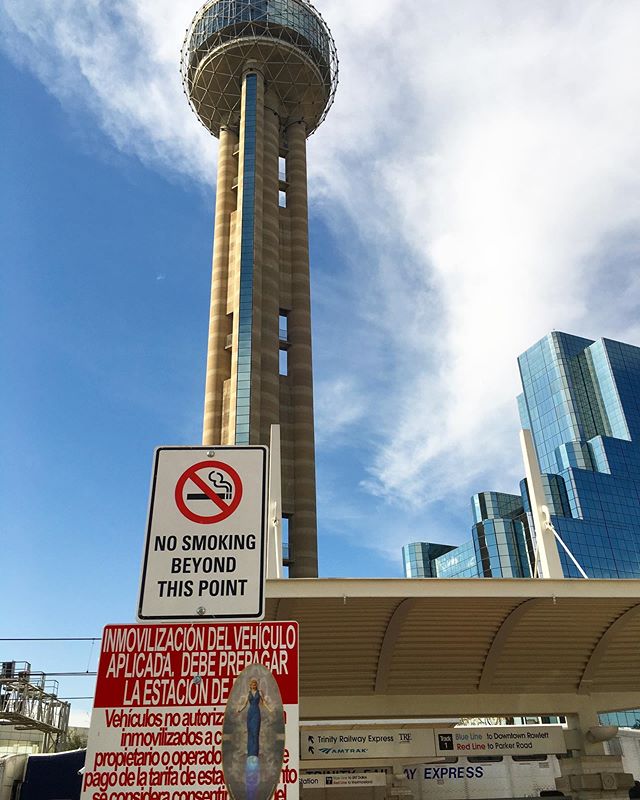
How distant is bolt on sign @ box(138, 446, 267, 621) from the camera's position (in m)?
3.43

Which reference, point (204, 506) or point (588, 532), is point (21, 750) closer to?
point (204, 506)

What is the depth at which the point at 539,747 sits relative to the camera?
17.9 m

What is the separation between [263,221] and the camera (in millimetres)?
69562

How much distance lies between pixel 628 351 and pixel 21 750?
14821 cm

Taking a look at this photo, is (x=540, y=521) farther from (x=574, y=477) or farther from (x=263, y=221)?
(x=574, y=477)

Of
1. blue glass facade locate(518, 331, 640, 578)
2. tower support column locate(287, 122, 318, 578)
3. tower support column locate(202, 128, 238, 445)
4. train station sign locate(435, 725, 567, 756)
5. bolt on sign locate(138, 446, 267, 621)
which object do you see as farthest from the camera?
blue glass facade locate(518, 331, 640, 578)

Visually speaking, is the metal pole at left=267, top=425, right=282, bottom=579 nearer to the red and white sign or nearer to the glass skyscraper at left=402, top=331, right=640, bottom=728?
the red and white sign

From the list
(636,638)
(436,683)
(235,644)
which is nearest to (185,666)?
(235,644)

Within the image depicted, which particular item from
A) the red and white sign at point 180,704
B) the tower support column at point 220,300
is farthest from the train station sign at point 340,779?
the tower support column at point 220,300

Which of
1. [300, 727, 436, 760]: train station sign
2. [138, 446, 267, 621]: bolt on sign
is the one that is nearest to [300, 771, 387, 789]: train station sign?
[300, 727, 436, 760]: train station sign

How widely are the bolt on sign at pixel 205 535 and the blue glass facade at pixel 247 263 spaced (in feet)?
178

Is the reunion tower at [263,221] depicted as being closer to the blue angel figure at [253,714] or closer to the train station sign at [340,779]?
the train station sign at [340,779]

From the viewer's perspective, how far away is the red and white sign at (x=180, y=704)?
310 centimetres

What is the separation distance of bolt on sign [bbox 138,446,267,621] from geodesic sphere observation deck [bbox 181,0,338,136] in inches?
3230
